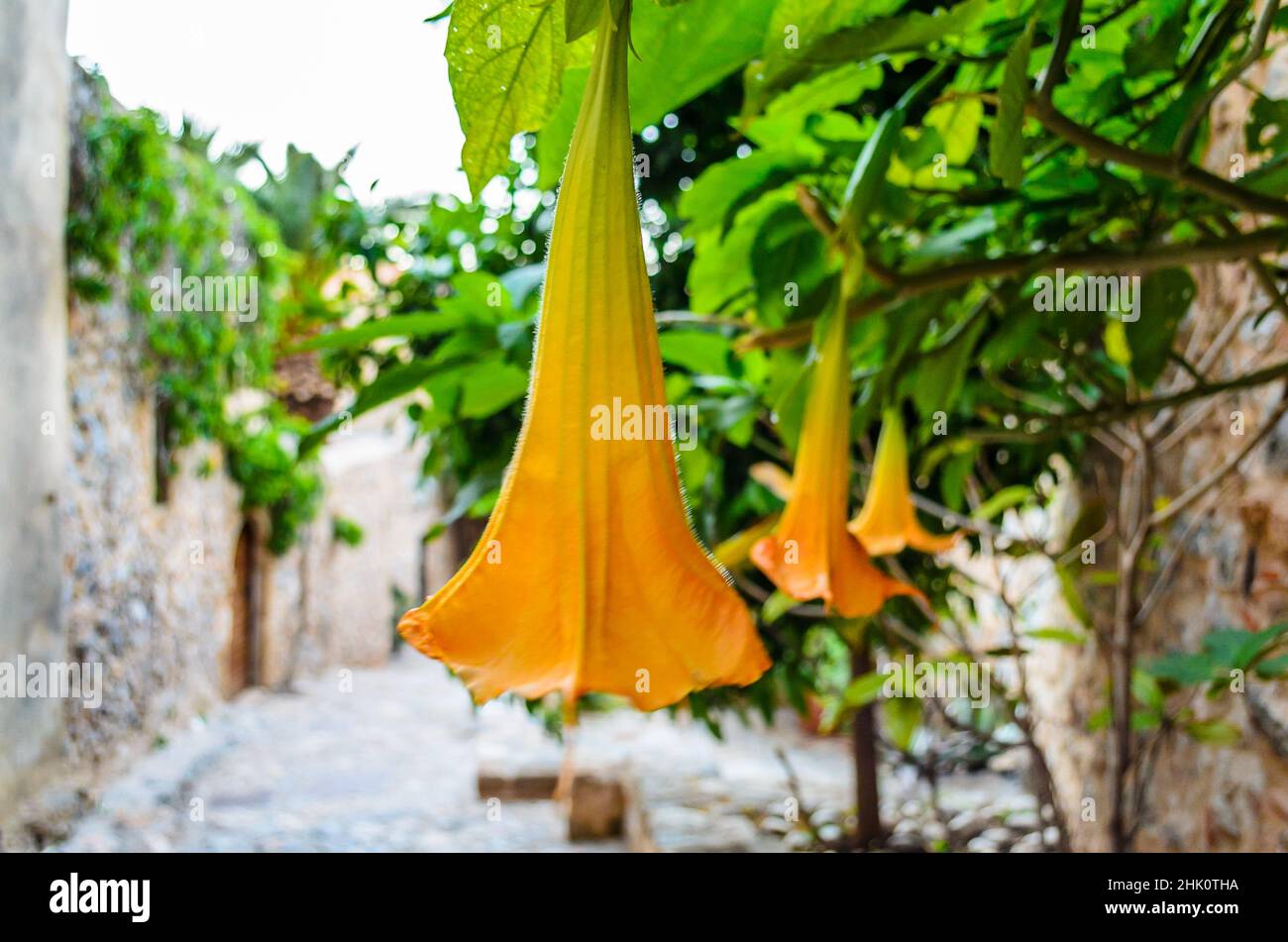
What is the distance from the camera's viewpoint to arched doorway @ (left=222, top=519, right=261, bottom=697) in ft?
16.5

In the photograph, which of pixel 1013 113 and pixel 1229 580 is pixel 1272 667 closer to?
pixel 1013 113

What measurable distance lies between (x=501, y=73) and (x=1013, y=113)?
19cm

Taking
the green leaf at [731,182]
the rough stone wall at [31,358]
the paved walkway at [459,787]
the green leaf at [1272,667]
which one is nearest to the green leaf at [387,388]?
the green leaf at [731,182]

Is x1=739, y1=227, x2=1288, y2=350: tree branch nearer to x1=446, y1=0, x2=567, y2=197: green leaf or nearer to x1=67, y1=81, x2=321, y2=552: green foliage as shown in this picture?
x1=446, y1=0, x2=567, y2=197: green leaf

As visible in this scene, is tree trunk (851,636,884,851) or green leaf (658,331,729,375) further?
tree trunk (851,636,884,851)

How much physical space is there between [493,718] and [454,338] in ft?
13.8

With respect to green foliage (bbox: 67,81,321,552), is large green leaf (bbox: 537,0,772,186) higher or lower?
lower

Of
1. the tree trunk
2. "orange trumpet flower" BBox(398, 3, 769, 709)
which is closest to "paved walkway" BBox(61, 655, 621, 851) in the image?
the tree trunk

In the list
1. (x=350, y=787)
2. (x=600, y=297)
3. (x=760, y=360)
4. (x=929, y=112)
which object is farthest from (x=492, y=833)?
(x=600, y=297)

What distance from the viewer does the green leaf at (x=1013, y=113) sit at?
0.33 metres

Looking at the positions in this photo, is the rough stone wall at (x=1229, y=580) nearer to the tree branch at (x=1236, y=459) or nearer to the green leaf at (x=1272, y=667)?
the tree branch at (x=1236, y=459)

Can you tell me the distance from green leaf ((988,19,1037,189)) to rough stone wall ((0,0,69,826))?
2.35 m

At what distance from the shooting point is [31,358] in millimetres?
2490

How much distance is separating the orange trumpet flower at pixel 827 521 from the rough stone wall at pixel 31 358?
2.30 m
